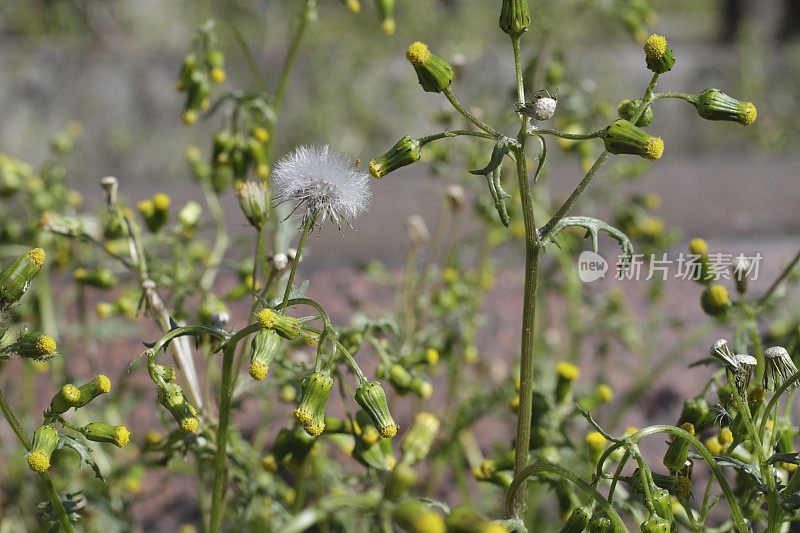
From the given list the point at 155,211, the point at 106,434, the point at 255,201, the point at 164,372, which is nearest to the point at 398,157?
the point at 255,201

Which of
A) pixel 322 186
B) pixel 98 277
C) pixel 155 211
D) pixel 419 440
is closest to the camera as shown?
pixel 322 186

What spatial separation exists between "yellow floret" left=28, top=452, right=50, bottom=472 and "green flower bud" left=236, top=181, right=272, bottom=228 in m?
0.32

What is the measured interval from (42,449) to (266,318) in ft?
0.87

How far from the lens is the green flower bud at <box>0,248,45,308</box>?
0.75 metres

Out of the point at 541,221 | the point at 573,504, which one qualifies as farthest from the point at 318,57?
the point at 573,504

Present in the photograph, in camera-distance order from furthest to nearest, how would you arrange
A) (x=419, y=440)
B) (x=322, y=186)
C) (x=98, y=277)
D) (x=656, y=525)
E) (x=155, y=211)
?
1. (x=98, y=277)
2. (x=155, y=211)
3. (x=419, y=440)
4. (x=322, y=186)
5. (x=656, y=525)

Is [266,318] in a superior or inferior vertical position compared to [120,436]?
superior

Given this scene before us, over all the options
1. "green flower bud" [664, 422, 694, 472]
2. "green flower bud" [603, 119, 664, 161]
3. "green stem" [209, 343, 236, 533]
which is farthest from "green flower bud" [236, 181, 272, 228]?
"green flower bud" [664, 422, 694, 472]

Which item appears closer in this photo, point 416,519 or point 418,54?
point 416,519

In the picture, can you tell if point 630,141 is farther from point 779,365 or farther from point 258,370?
point 258,370

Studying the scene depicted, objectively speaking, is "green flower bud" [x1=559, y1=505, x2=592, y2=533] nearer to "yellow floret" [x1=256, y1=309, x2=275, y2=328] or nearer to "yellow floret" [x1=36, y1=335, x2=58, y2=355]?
"yellow floret" [x1=256, y1=309, x2=275, y2=328]

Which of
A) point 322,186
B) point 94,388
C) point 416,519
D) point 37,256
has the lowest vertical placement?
point 416,519

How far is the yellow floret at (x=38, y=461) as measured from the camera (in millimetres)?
716

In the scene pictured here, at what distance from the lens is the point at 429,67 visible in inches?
28.4
